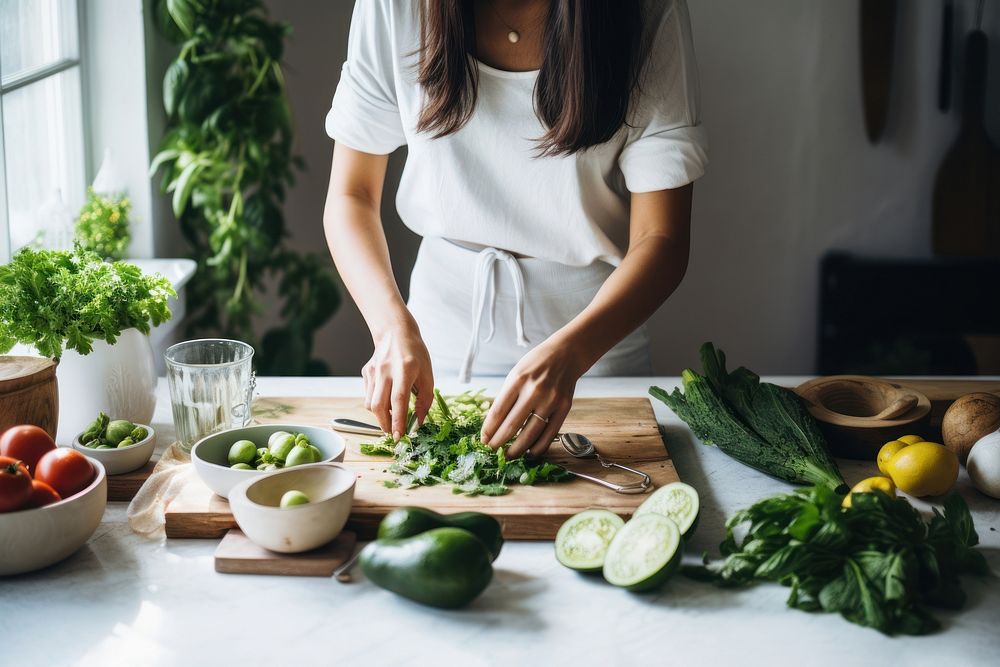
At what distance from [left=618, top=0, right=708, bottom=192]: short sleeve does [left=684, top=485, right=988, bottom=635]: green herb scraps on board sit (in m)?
0.70

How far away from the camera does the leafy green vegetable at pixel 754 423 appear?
1356 mm

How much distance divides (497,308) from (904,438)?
2.57 ft

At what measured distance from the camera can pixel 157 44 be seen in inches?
108

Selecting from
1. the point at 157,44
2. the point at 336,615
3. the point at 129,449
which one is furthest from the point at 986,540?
the point at 157,44

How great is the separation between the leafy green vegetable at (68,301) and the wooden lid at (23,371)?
0.02 metres

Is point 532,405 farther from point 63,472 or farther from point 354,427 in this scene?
point 63,472

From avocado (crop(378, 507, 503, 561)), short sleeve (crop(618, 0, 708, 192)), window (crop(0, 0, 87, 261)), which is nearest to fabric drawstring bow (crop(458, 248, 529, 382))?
short sleeve (crop(618, 0, 708, 192))

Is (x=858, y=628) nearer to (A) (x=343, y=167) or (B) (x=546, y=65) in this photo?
(B) (x=546, y=65)

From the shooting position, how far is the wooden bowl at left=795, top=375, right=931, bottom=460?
147 centimetres

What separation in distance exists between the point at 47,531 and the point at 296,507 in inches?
11.0

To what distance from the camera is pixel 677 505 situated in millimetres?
1200

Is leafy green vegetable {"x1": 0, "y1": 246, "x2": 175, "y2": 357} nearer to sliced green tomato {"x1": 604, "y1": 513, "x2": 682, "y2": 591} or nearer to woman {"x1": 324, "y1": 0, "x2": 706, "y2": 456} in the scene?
woman {"x1": 324, "y1": 0, "x2": 706, "y2": 456}

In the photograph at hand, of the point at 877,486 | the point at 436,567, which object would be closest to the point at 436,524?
the point at 436,567

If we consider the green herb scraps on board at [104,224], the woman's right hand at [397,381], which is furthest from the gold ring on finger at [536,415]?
the green herb scraps on board at [104,224]
